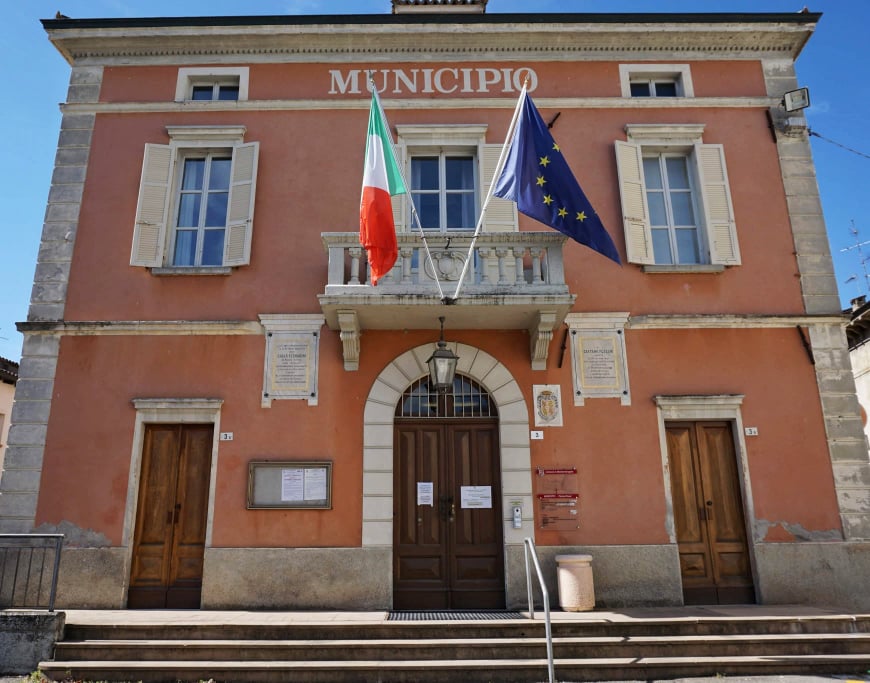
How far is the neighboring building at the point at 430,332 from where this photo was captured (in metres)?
8.56

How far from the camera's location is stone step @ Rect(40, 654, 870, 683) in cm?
651

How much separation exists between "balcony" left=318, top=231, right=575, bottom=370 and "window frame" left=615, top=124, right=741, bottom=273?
1734 mm

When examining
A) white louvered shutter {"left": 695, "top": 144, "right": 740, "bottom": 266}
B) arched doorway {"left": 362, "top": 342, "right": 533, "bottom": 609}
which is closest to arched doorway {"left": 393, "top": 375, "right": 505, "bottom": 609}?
arched doorway {"left": 362, "top": 342, "right": 533, "bottom": 609}

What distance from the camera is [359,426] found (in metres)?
8.95

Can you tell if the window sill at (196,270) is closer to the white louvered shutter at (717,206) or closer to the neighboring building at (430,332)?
the neighboring building at (430,332)

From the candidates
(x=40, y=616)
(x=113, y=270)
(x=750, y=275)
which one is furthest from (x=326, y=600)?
(x=750, y=275)

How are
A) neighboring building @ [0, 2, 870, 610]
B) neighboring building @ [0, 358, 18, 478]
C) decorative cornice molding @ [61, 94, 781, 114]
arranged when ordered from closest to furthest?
neighboring building @ [0, 2, 870, 610]
decorative cornice molding @ [61, 94, 781, 114]
neighboring building @ [0, 358, 18, 478]

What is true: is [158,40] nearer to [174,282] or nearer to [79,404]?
[174,282]

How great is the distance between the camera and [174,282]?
954 cm

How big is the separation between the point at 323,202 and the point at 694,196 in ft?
19.0

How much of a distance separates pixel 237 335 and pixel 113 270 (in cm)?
221

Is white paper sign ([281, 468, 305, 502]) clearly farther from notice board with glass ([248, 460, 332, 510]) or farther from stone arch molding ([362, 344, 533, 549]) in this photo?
stone arch molding ([362, 344, 533, 549])

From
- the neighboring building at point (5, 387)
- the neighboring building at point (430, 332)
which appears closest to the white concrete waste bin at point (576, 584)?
the neighboring building at point (430, 332)

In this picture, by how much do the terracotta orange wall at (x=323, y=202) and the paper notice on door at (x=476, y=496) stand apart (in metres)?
3.13
